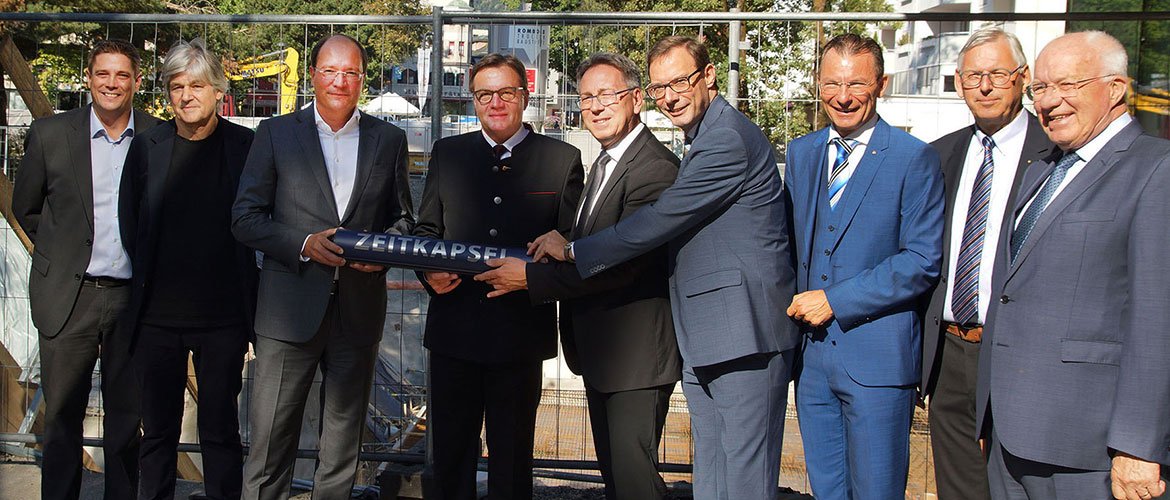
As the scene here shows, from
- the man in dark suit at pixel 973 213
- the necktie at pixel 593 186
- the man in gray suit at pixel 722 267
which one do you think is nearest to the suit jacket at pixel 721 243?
the man in gray suit at pixel 722 267

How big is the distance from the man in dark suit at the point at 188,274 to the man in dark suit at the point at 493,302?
0.86 metres

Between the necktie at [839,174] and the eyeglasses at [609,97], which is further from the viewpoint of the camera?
the eyeglasses at [609,97]

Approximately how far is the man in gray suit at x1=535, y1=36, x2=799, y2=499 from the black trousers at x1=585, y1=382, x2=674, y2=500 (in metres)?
0.16

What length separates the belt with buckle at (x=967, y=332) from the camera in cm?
339

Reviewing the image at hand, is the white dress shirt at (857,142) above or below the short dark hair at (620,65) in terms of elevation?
below

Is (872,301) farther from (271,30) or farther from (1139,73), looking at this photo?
(271,30)

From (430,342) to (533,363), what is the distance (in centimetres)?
42

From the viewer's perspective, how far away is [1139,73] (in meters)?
4.96

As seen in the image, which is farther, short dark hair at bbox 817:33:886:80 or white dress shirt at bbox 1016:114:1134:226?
short dark hair at bbox 817:33:886:80

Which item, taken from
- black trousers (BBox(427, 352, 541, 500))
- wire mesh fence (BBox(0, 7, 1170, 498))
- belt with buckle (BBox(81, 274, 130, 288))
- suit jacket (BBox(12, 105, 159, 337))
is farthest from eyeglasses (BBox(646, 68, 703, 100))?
belt with buckle (BBox(81, 274, 130, 288))

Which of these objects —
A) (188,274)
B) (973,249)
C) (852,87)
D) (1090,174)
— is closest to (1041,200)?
(1090,174)

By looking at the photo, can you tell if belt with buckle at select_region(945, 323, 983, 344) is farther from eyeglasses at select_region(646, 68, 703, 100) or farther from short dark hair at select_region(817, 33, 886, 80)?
eyeglasses at select_region(646, 68, 703, 100)

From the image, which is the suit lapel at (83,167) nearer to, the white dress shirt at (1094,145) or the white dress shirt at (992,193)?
the white dress shirt at (992,193)

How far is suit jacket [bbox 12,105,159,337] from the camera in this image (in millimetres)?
4031
